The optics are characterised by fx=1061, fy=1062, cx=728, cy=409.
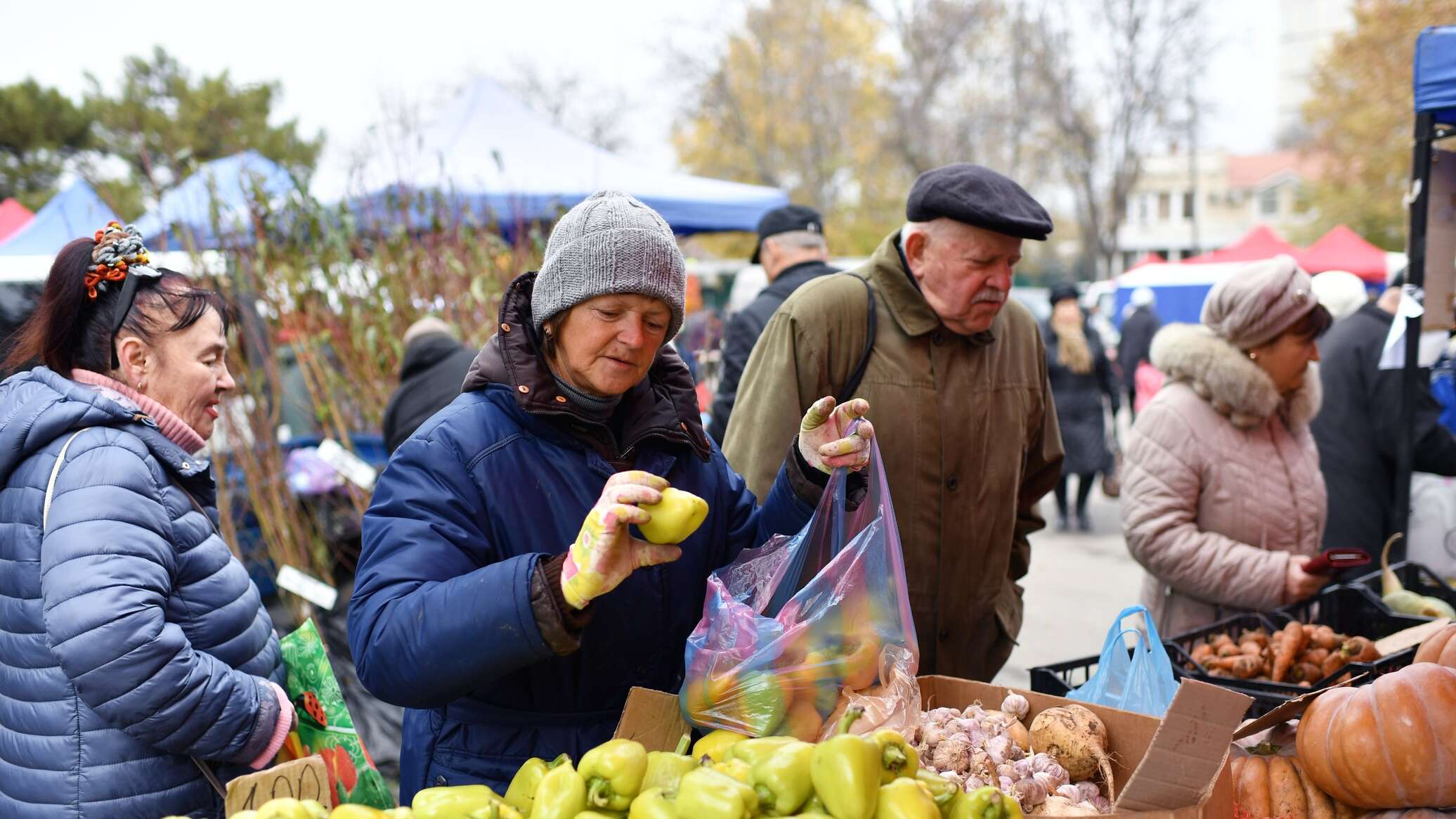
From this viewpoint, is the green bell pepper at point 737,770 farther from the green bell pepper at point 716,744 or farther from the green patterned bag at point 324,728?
the green patterned bag at point 324,728

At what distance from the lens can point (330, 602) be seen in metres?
3.26

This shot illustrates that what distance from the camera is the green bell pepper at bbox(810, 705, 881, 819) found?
1437 mm

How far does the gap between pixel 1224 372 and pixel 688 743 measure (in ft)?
7.24

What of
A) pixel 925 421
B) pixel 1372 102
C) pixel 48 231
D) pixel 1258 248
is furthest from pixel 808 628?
pixel 1372 102

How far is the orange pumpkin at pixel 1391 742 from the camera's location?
2.02 m

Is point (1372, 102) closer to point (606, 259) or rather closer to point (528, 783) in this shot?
point (606, 259)

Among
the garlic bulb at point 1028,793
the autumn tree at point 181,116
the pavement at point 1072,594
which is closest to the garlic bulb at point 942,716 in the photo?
the garlic bulb at point 1028,793

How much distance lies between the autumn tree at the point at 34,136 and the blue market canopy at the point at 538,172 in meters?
9.19

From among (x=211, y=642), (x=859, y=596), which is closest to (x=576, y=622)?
(x=859, y=596)

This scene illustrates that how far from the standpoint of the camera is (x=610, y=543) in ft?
4.81

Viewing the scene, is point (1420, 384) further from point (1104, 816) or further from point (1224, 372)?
point (1104, 816)

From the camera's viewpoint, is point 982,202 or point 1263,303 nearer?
point 982,202

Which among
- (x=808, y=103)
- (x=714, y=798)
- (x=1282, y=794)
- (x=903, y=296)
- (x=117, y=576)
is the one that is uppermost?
(x=808, y=103)

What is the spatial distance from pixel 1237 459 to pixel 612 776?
247cm
